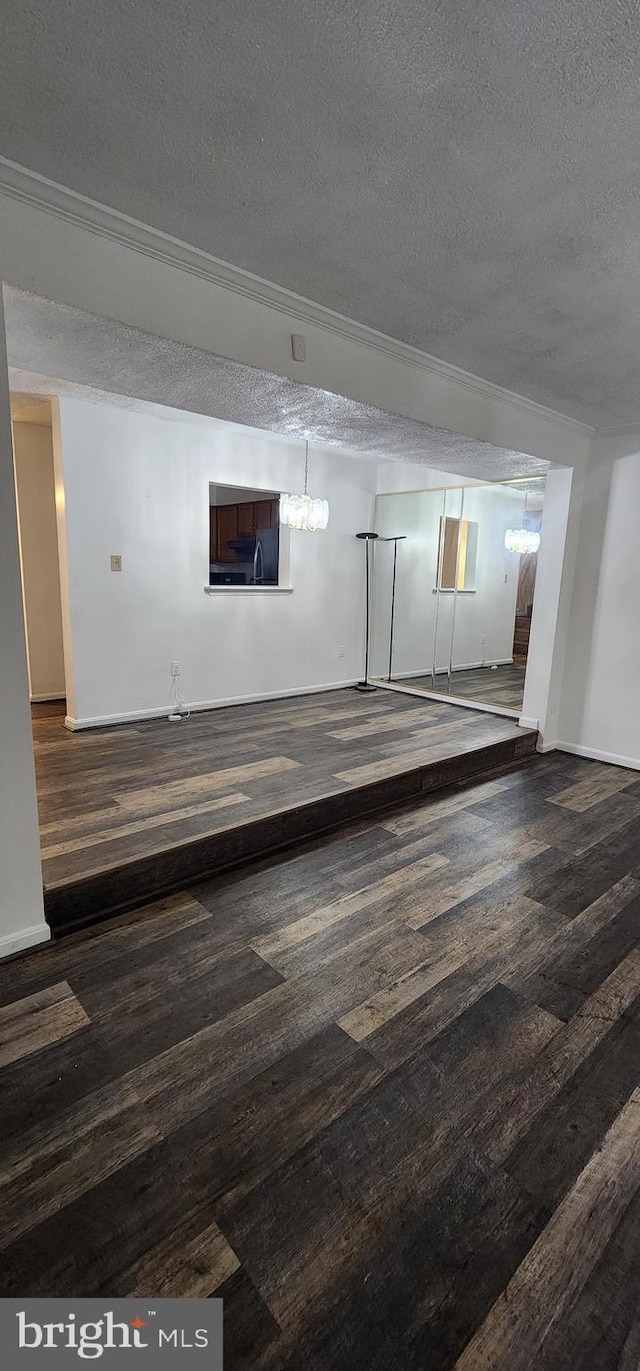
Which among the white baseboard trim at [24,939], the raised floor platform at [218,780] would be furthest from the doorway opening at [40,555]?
the white baseboard trim at [24,939]

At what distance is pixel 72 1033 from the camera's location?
1.75m

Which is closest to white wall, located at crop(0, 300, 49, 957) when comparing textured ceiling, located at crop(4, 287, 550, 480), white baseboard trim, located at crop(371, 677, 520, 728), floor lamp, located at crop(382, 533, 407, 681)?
textured ceiling, located at crop(4, 287, 550, 480)

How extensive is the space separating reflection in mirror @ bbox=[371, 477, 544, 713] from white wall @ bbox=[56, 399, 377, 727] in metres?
0.75

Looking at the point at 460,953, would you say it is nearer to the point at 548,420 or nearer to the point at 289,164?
the point at 289,164

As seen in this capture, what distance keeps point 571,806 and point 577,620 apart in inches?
65.1

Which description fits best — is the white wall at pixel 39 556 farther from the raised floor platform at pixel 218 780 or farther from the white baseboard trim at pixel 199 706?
the white baseboard trim at pixel 199 706

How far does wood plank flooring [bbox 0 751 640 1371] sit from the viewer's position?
Result: 1.13 m

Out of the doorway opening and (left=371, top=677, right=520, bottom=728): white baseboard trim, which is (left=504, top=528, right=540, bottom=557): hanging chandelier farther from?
the doorway opening

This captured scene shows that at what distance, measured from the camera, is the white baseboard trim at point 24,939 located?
2.06m

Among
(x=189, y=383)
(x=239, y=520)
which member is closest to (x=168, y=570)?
(x=239, y=520)

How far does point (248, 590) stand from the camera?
5.19 metres

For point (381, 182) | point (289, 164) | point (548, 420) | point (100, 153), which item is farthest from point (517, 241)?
point (548, 420)

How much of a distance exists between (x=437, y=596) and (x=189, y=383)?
396cm

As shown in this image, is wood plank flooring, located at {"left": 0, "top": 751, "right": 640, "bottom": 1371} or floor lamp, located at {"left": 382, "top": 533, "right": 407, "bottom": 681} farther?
floor lamp, located at {"left": 382, "top": 533, "right": 407, "bottom": 681}
